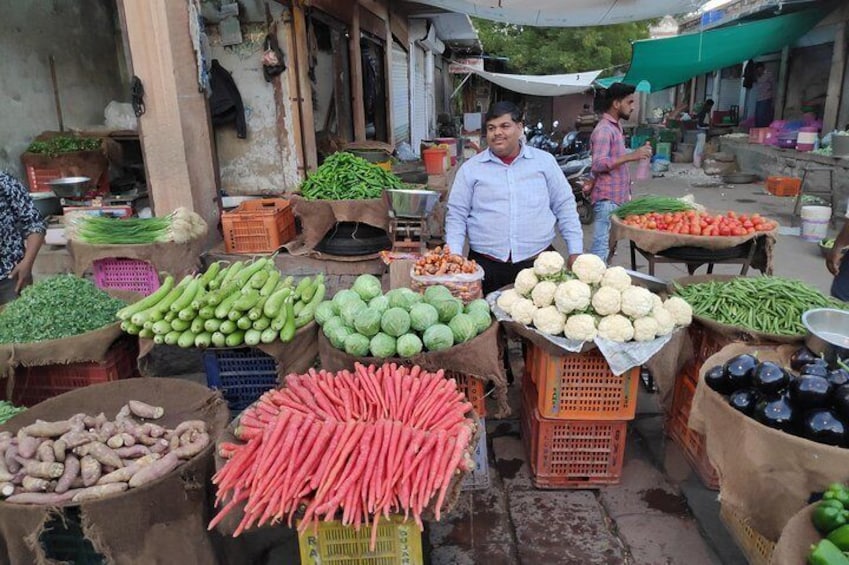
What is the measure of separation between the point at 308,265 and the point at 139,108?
203 cm

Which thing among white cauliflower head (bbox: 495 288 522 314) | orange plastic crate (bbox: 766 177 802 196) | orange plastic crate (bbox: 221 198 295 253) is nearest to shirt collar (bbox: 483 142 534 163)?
white cauliflower head (bbox: 495 288 522 314)

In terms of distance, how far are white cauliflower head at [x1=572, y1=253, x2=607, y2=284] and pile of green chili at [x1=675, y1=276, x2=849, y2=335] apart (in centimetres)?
68

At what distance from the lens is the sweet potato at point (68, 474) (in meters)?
2.21

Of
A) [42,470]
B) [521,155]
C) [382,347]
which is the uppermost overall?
[521,155]

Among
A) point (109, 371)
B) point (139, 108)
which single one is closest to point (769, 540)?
point (109, 371)

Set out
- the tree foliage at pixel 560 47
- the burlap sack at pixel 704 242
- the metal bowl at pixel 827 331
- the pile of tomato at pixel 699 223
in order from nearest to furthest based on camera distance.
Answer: the metal bowl at pixel 827 331 → the burlap sack at pixel 704 242 → the pile of tomato at pixel 699 223 → the tree foliage at pixel 560 47

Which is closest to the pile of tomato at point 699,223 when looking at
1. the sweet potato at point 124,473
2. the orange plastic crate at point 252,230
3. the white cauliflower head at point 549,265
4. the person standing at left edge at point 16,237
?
the white cauliflower head at point 549,265

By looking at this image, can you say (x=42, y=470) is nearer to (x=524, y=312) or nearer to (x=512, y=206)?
(x=524, y=312)

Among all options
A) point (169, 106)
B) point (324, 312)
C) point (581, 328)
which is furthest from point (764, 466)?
point (169, 106)

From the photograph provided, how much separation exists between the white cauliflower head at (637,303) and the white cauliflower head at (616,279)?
0.32ft

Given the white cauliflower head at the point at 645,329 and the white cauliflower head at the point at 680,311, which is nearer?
the white cauliflower head at the point at 645,329

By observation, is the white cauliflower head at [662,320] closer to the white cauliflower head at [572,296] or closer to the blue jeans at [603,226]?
the white cauliflower head at [572,296]

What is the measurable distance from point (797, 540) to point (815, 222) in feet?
27.2

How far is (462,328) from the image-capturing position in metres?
2.95
